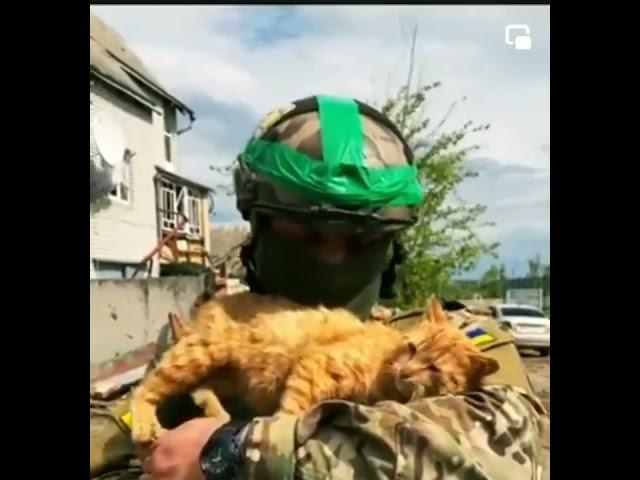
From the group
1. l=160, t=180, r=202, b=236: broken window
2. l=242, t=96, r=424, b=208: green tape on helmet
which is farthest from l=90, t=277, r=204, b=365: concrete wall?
l=160, t=180, r=202, b=236: broken window

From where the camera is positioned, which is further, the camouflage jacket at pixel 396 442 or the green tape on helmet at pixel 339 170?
the green tape on helmet at pixel 339 170

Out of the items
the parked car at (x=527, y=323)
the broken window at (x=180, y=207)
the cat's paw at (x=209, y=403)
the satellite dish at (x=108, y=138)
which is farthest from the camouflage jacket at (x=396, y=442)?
the broken window at (x=180, y=207)

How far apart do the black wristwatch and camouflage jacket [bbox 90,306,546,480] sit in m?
0.02

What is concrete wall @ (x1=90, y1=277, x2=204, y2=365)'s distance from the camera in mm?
10852

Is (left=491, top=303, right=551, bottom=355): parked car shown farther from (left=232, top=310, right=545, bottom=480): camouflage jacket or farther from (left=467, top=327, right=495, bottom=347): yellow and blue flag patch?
(left=232, top=310, right=545, bottom=480): camouflage jacket

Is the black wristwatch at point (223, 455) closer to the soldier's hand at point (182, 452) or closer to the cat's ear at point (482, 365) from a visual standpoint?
the soldier's hand at point (182, 452)

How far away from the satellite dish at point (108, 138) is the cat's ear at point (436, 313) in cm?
1353

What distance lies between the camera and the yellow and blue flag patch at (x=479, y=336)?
192 centimetres
